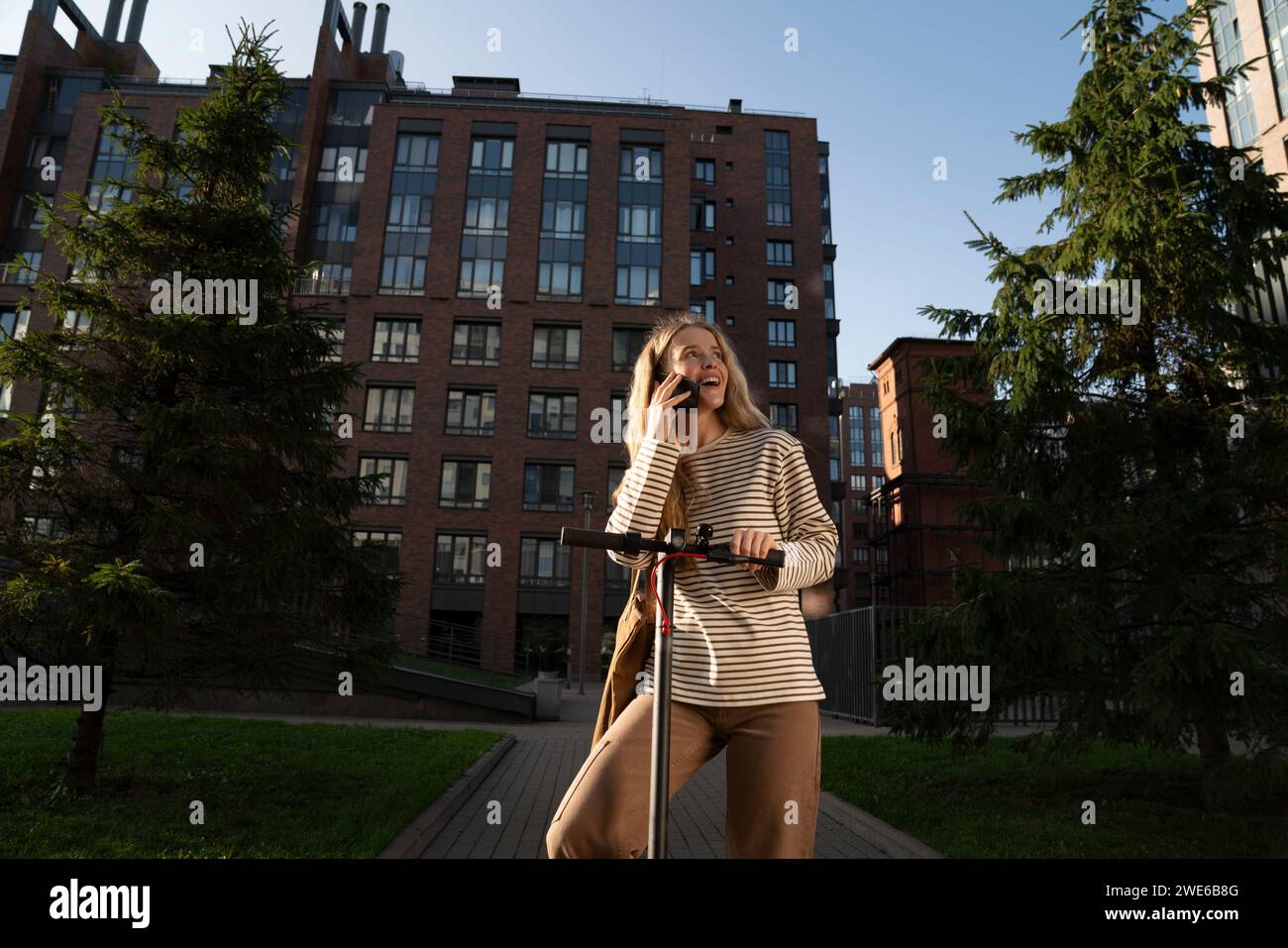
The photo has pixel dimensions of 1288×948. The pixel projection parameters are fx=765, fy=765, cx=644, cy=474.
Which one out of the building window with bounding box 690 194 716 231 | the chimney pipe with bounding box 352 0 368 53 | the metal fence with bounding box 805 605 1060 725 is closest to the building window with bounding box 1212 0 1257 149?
the metal fence with bounding box 805 605 1060 725

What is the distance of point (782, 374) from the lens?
51000mm

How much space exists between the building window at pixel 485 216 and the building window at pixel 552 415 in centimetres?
702

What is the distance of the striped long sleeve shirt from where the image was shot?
7.86ft

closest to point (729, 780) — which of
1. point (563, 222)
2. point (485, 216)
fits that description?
point (563, 222)

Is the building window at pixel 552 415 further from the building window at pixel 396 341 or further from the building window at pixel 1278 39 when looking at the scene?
the building window at pixel 1278 39

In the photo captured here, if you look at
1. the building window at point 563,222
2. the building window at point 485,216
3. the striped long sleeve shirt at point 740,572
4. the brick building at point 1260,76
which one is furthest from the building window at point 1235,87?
the striped long sleeve shirt at point 740,572

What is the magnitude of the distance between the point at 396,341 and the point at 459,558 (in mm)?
12575

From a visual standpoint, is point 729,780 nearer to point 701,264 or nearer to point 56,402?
point 56,402

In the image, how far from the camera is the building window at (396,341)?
1633 inches

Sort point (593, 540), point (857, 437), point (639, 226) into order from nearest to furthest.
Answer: point (593, 540) → point (639, 226) → point (857, 437)

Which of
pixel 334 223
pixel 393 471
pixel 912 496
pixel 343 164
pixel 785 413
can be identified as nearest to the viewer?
pixel 393 471

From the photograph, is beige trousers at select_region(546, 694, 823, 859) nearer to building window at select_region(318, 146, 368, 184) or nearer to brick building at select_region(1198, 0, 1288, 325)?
brick building at select_region(1198, 0, 1288, 325)

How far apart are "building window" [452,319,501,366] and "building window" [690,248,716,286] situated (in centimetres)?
1675
